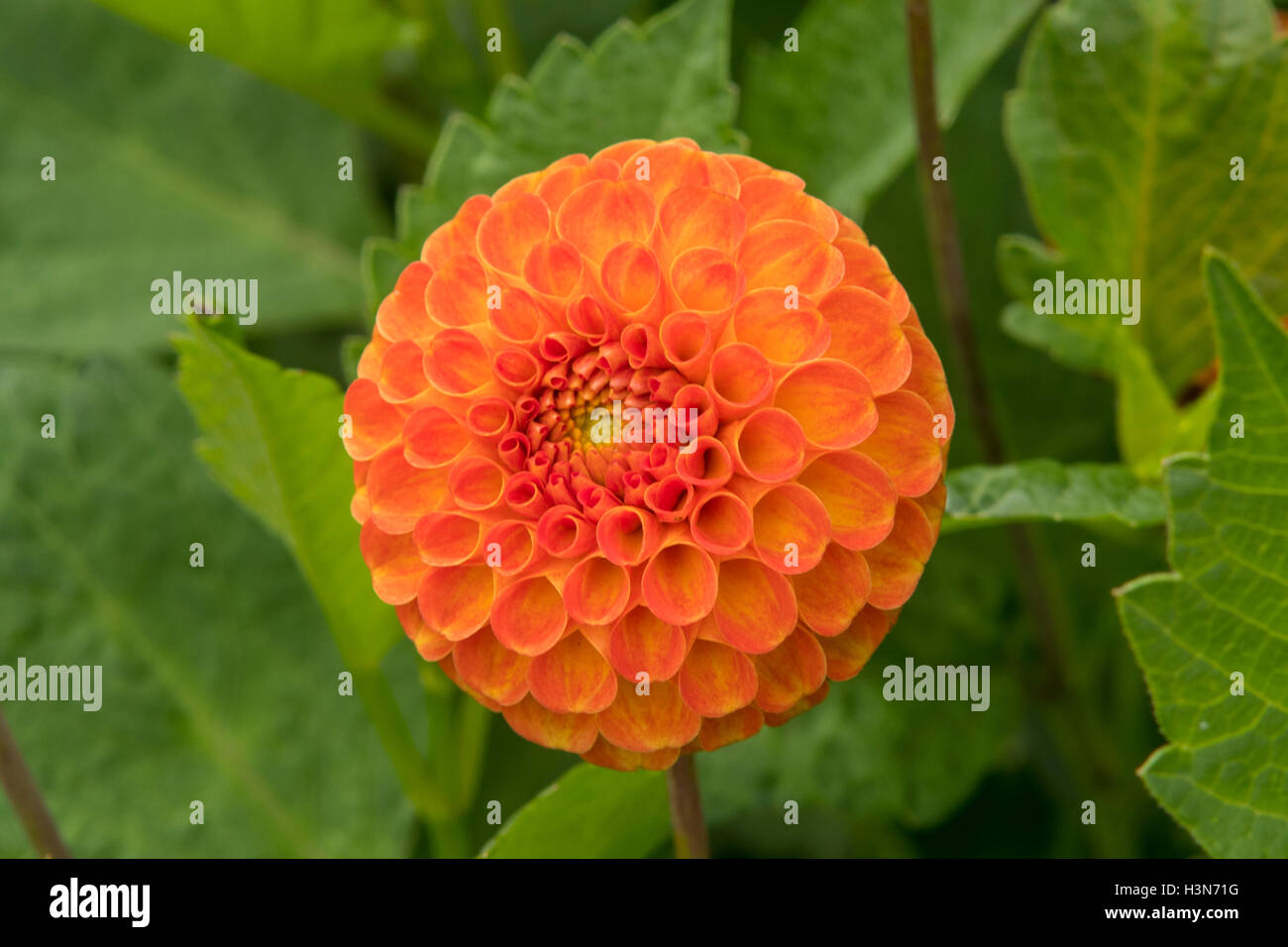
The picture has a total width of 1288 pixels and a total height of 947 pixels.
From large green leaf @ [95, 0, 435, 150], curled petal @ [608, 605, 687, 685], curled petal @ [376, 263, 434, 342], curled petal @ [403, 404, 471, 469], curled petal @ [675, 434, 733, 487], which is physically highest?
large green leaf @ [95, 0, 435, 150]

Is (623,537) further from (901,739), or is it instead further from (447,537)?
(901,739)

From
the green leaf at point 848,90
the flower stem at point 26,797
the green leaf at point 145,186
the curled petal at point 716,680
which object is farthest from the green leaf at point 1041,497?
the green leaf at point 145,186

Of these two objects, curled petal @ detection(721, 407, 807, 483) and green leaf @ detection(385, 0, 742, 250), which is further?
green leaf @ detection(385, 0, 742, 250)

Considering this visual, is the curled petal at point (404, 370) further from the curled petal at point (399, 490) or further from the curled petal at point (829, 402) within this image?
the curled petal at point (829, 402)

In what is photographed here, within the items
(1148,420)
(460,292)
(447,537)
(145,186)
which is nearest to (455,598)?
Answer: (447,537)

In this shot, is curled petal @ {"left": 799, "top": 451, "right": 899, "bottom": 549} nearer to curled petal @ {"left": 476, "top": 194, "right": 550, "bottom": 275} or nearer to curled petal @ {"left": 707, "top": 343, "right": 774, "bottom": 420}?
curled petal @ {"left": 707, "top": 343, "right": 774, "bottom": 420}

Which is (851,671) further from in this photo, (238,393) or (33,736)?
(33,736)

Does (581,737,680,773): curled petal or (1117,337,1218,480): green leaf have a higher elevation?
(1117,337,1218,480): green leaf

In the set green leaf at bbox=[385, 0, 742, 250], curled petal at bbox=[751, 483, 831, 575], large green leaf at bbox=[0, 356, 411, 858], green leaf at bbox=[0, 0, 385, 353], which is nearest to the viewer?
curled petal at bbox=[751, 483, 831, 575]

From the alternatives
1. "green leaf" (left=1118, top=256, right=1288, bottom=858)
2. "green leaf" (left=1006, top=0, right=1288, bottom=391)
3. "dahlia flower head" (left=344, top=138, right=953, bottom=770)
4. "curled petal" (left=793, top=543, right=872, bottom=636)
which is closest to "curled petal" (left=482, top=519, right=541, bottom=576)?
"dahlia flower head" (left=344, top=138, right=953, bottom=770)
